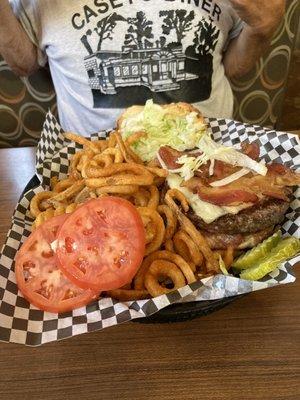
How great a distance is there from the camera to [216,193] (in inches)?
49.6

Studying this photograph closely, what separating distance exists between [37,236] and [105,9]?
123cm

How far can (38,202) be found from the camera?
4.61ft

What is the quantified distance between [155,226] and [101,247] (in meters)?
0.22

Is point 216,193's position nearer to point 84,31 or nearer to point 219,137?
point 219,137

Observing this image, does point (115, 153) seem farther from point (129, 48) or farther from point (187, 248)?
point (129, 48)

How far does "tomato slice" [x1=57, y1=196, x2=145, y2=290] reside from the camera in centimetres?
105

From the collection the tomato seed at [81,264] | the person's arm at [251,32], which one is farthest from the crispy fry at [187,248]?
the person's arm at [251,32]

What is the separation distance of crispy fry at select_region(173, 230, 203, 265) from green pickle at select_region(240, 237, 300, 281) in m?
0.14

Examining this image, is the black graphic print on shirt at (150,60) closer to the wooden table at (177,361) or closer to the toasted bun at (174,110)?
the toasted bun at (174,110)

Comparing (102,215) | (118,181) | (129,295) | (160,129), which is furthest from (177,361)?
(160,129)

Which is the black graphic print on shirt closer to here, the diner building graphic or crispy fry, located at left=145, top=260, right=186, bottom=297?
the diner building graphic

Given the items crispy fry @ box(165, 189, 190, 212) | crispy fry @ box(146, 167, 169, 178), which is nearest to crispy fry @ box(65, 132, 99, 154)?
crispy fry @ box(146, 167, 169, 178)

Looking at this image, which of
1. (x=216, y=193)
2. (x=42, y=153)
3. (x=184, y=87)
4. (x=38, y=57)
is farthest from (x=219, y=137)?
(x=38, y=57)

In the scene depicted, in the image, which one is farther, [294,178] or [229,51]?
[229,51]
